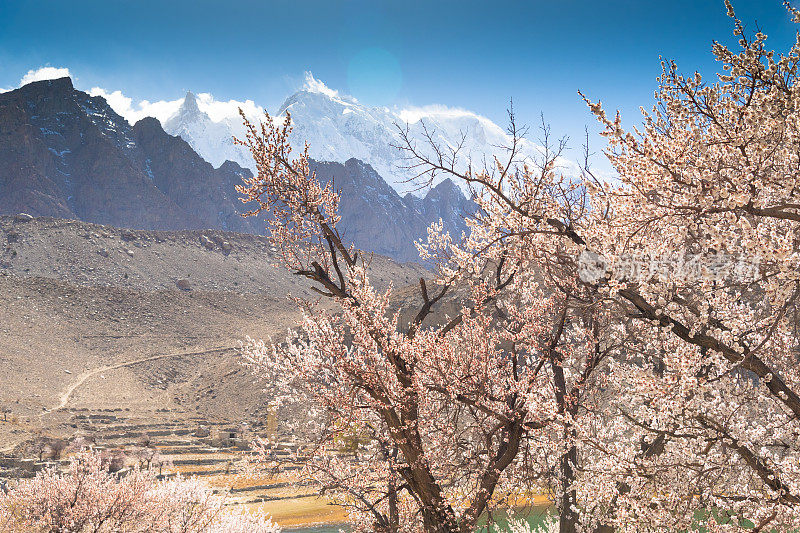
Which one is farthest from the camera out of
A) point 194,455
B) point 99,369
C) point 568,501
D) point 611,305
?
point 99,369

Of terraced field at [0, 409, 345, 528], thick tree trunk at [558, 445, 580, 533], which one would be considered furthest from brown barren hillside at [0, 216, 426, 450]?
thick tree trunk at [558, 445, 580, 533]

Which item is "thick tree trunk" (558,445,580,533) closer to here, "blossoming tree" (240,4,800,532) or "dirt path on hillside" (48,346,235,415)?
"blossoming tree" (240,4,800,532)

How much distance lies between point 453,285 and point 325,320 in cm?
163

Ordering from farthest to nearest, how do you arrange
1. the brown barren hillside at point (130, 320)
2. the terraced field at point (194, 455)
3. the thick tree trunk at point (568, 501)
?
the brown barren hillside at point (130, 320) < the terraced field at point (194, 455) < the thick tree trunk at point (568, 501)

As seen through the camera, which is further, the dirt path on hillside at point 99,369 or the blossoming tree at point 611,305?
the dirt path on hillside at point 99,369

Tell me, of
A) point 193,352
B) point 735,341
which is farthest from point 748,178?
point 193,352

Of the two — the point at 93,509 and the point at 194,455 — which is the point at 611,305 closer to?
the point at 93,509

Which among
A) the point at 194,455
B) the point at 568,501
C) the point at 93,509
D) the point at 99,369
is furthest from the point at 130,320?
the point at 568,501

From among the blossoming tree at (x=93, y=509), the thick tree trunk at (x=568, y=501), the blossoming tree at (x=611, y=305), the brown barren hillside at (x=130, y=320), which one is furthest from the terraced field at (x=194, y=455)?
the blossoming tree at (x=611, y=305)

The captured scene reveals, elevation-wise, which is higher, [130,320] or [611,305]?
[130,320]

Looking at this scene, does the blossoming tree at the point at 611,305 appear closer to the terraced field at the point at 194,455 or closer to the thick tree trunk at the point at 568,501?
the thick tree trunk at the point at 568,501

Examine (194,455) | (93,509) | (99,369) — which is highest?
(99,369)

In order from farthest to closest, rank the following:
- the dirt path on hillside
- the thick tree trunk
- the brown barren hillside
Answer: the brown barren hillside < the dirt path on hillside < the thick tree trunk

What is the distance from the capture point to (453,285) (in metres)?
7.50
